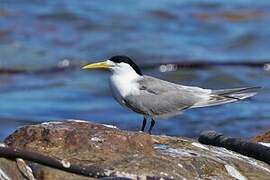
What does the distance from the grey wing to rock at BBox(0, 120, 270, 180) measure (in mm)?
1586

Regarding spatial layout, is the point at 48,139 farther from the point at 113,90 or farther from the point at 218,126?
the point at 218,126

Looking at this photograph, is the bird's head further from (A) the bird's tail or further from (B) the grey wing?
(A) the bird's tail

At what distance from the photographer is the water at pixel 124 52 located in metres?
12.7

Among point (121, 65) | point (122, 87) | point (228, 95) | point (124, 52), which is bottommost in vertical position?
point (124, 52)

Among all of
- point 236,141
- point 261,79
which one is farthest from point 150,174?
point 261,79

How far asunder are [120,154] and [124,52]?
11.5 metres

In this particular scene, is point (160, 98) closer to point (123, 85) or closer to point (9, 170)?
point (123, 85)

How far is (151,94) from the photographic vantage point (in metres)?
7.88

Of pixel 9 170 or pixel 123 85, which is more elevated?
pixel 9 170

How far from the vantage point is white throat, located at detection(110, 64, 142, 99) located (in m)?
7.74

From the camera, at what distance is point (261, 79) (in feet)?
49.5

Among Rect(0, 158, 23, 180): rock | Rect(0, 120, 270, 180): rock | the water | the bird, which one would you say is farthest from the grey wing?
the water

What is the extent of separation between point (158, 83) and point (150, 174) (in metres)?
2.49

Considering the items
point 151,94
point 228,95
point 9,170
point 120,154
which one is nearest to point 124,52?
point 228,95
